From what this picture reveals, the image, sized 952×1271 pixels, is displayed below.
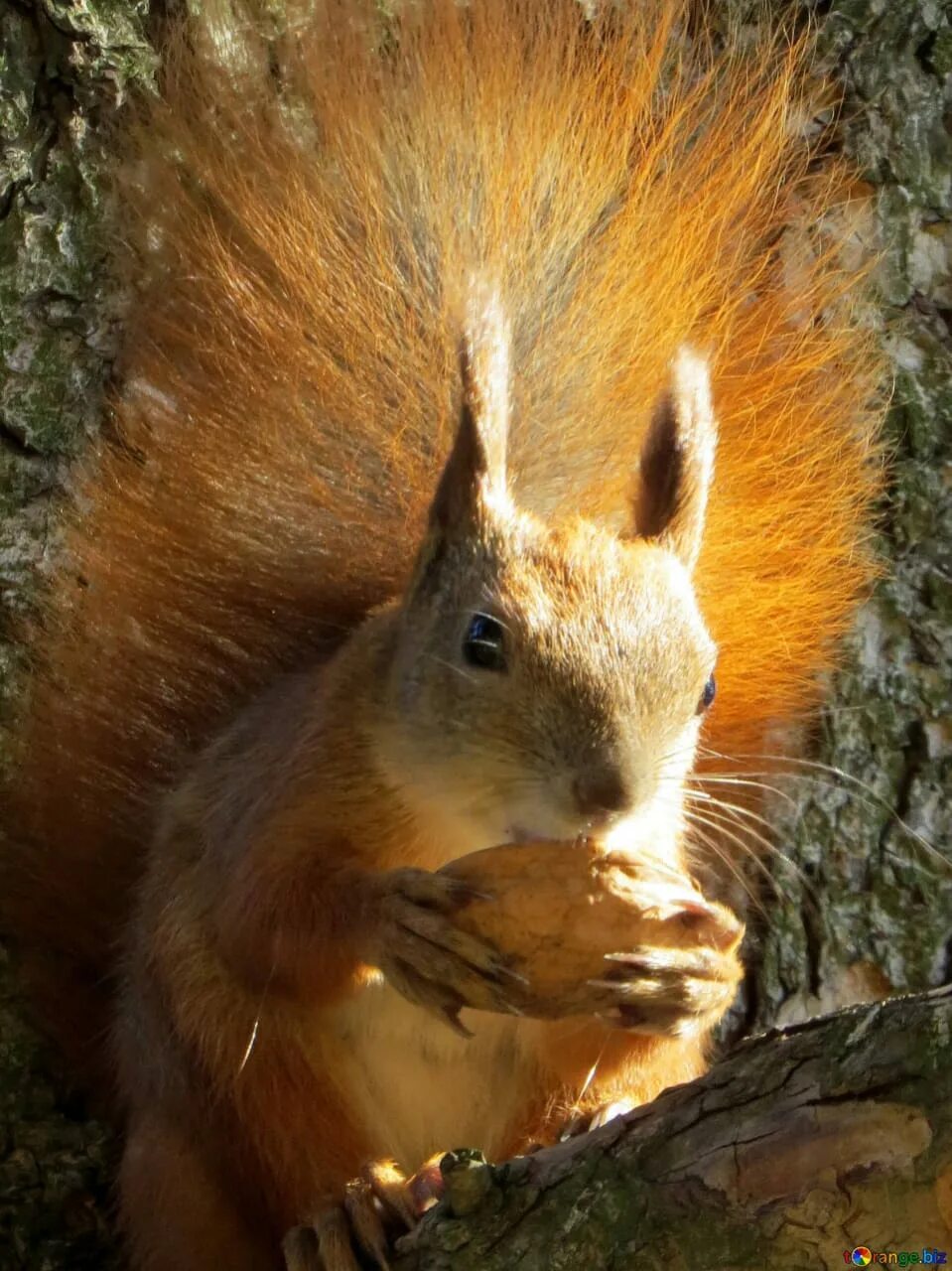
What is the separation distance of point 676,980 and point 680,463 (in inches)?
20.4

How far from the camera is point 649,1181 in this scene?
1271 mm

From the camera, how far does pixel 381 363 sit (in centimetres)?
197

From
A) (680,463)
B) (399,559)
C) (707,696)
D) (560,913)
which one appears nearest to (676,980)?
(560,913)

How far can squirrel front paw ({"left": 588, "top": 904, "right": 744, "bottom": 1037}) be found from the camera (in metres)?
1.54

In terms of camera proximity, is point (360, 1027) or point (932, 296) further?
point (932, 296)

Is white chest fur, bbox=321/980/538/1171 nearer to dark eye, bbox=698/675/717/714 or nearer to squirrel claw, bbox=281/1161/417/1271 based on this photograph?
squirrel claw, bbox=281/1161/417/1271

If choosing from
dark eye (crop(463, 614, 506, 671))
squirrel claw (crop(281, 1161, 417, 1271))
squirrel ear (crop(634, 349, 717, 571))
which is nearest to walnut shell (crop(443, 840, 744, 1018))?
dark eye (crop(463, 614, 506, 671))

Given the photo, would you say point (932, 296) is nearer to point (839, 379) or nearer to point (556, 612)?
point (839, 379)

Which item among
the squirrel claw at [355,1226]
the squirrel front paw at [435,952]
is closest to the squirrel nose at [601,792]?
the squirrel front paw at [435,952]

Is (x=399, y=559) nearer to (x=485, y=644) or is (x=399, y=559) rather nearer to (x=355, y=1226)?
(x=485, y=644)

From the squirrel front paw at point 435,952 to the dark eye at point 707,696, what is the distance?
0.29 metres

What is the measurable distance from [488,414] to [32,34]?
815 mm

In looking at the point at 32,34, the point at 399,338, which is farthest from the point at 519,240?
the point at 32,34

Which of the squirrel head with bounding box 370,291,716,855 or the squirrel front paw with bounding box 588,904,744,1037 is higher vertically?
the squirrel head with bounding box 370,291,716,855
